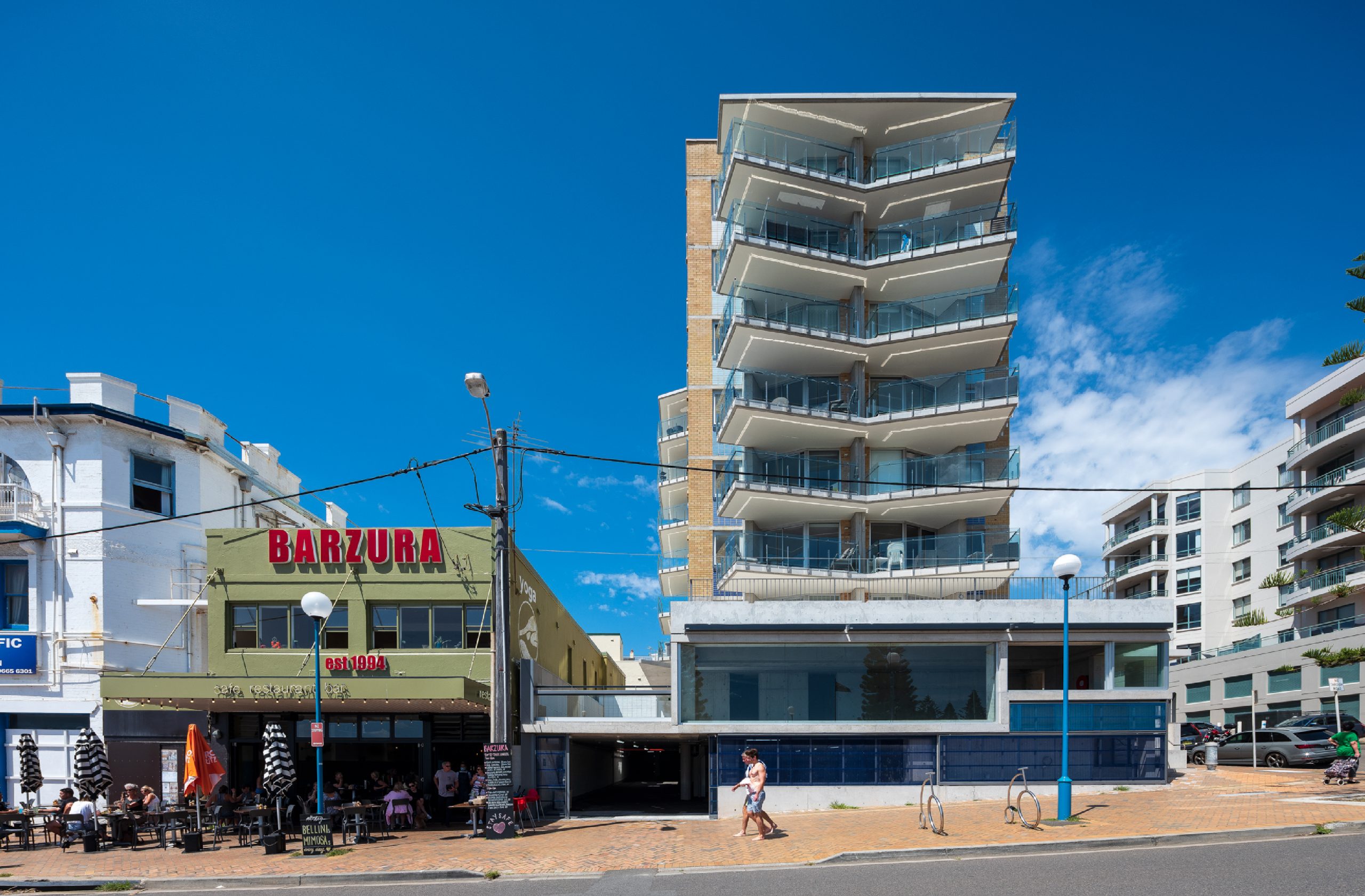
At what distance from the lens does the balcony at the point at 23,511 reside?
24.7 meters

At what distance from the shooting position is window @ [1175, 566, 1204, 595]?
65062mm

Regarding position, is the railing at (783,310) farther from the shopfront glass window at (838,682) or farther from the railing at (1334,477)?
the railing at (1334,477)

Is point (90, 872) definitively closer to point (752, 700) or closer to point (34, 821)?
point (34, 821)

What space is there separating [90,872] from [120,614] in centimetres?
1132

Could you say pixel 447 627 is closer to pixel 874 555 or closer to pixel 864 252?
pixel 874 555

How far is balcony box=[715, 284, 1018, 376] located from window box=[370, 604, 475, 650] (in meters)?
12.7

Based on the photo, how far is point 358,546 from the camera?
76.5ft

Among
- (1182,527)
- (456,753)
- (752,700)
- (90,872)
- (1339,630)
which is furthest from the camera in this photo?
(1182,527)

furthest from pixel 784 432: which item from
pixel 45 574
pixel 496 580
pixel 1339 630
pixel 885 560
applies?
pixel 1339 630

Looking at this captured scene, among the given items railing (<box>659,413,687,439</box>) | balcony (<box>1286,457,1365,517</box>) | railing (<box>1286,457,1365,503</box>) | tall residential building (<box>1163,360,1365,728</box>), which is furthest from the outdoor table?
balcony (<box>1286,457,1365,517</box>)

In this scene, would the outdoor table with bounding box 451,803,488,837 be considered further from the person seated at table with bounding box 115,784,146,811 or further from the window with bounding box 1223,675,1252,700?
the window with bounding box 1223,675,1252,700

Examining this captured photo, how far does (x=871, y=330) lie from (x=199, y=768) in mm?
22405

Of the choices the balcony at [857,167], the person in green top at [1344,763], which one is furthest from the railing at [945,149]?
the person in green top at [1344,763]

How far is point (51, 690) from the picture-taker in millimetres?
24438
